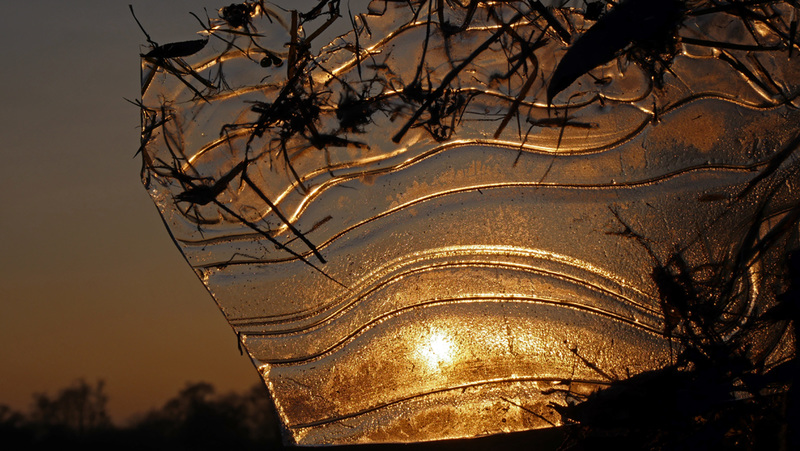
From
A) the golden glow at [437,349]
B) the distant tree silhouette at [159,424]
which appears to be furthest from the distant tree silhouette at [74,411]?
the golden glow at [437,349]

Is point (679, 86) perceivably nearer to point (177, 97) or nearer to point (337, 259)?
point (337, 259)

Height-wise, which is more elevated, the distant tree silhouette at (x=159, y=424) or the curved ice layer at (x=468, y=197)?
the curved ice layer at (x=468, y=197)

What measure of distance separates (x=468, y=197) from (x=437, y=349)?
30 cm

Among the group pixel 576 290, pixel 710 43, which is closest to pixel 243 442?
pixel 576 290

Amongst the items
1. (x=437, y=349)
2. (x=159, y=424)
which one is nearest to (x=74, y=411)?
(x=159, y=424)

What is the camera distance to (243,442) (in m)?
1.10

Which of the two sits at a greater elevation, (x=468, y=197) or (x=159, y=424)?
(x=468, y=197)

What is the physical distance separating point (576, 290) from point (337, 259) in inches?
18.4

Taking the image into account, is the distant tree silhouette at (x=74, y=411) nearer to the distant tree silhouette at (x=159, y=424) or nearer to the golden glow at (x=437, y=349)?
the distant tree silhouette at (x=159, y=424)

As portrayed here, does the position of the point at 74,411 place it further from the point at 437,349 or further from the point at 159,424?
the point at 437,349

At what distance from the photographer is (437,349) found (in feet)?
3.54

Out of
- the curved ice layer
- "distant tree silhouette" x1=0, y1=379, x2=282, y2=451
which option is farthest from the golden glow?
"distant tree silhouette" x1=0, y1=379, x2=282, y2=451

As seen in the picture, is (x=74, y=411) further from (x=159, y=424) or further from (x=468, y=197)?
(x=468, y=197)

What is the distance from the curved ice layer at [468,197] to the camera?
107 cm
